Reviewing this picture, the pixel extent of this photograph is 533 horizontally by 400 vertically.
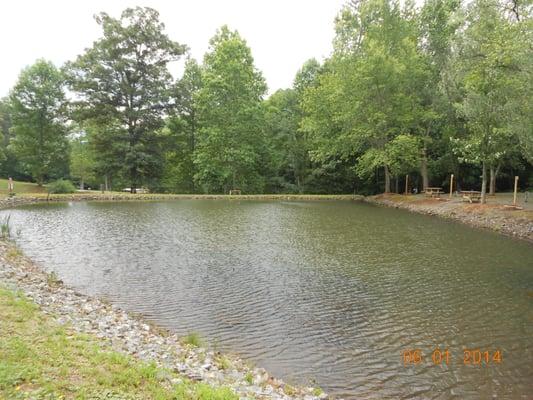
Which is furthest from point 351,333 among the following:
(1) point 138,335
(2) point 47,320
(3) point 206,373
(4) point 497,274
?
(4) point 497,274

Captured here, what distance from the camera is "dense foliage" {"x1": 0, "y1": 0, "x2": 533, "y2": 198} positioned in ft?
118

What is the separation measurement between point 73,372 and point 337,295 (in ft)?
22.3

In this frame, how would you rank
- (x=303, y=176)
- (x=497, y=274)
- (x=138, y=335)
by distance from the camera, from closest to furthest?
(x=138, y=335), (x=497, y=274), (x=303, y=176)

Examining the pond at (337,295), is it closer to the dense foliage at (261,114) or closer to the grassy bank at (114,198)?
the grassy bank at (114,198)

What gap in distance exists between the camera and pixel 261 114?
44.6 meters

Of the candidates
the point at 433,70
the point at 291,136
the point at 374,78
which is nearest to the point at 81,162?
the point at 291,136

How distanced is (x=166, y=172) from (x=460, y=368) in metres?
47.5

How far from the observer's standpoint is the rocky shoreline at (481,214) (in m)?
19.3

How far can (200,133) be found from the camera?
44.2 metres

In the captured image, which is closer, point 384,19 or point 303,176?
point 384,19

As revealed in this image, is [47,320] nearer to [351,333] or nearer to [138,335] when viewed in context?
[138,335]

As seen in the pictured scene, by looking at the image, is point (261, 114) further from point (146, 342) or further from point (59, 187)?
point (146, 342)
